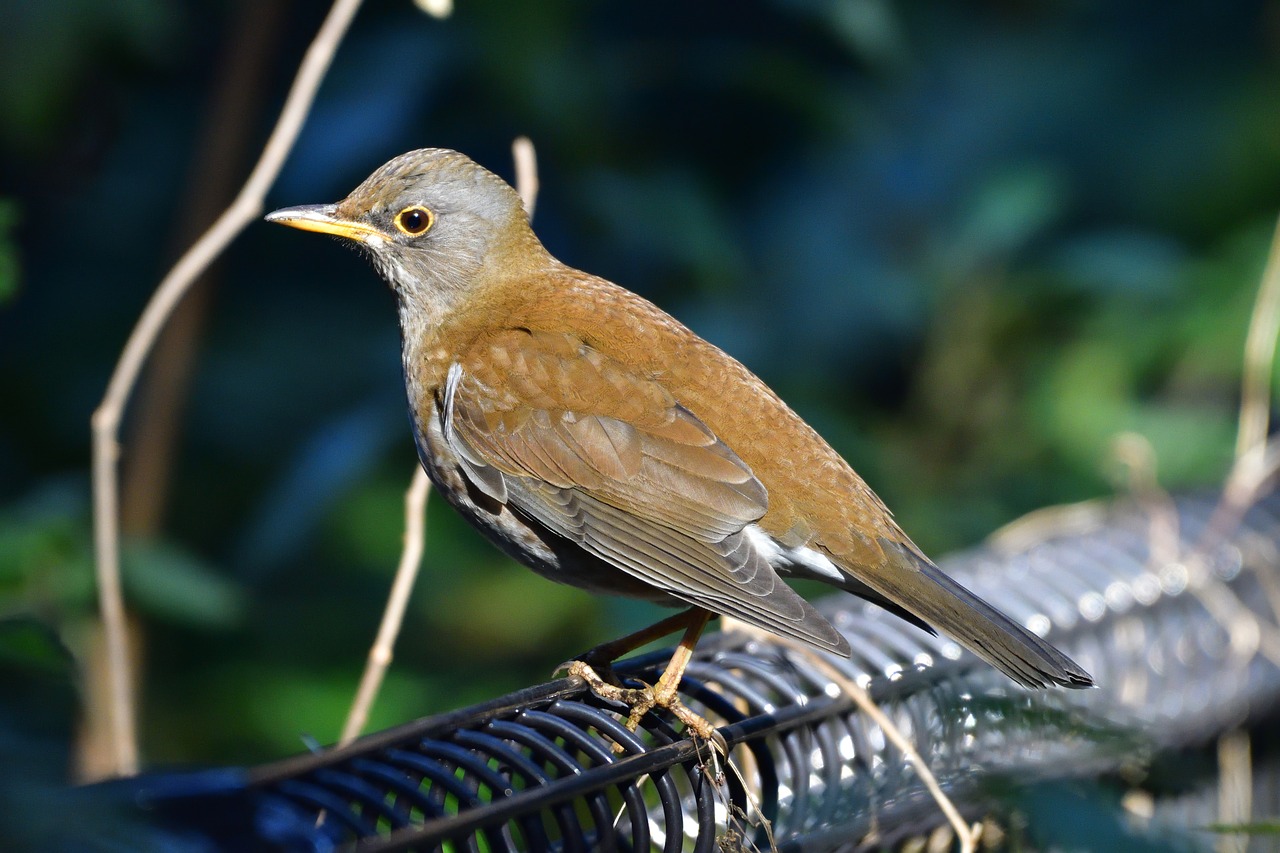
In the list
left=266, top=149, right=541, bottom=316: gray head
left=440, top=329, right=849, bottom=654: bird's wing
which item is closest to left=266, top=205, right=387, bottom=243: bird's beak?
left=266, top=149, right=541, bottom=316: gray head

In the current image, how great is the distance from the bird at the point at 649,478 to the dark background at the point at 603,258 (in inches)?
47.4

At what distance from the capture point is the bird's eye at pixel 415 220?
11.6ft

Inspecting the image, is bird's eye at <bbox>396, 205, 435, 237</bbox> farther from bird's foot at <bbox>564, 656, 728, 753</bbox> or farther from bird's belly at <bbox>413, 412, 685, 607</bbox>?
bird's foot at <bbox>564, 656, 728, 753</bbox>

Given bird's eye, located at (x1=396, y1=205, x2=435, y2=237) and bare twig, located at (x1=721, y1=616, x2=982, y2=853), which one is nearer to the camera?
bare twig, located at (x1=721, y1=616, x2=982, y2=853)

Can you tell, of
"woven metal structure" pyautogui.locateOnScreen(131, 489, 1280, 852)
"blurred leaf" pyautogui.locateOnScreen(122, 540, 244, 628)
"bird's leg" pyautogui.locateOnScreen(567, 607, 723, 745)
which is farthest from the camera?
"blurred leaf" pyautogui.locateOnScreen(122, 540, 244, 628)

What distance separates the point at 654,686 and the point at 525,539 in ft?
1.92

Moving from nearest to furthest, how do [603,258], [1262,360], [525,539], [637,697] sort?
[637,697] < [525,539] < [1262,360] < [603,258]

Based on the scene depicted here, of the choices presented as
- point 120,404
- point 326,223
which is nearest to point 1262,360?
point 326,223

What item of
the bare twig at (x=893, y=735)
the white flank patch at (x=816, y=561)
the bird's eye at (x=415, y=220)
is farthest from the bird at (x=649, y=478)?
the bird's eye at (x=415, y=220)

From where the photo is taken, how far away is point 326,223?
343 cm

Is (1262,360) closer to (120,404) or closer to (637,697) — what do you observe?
(637,697)

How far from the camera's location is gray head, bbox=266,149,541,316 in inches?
137

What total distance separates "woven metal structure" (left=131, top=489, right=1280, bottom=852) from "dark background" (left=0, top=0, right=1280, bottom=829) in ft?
3.88

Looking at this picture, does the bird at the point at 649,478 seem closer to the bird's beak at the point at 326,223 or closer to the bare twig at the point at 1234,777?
the bird's beak at the point at 326,223
